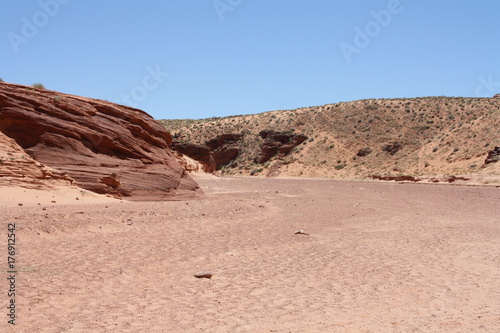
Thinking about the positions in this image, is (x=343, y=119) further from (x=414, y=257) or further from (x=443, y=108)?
(x=414, y=257)

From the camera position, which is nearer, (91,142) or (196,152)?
(91,142)

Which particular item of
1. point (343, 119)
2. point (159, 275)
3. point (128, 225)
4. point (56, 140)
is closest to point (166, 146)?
point (56, 140)

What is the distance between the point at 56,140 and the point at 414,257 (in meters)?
13.5

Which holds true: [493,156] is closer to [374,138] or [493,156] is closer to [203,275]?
[374,138]

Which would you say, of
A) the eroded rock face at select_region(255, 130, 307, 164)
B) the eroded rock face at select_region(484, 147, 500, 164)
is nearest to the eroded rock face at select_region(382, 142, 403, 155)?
the eroded rock face at select_region(255, 130, 307, 164)

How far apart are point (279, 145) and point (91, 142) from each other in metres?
52.7

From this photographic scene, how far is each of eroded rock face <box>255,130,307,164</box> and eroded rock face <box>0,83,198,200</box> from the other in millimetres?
48973

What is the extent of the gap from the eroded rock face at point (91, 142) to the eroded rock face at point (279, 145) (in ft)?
161

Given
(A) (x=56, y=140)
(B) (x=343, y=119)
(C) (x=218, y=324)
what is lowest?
(C) (x=218, y=324)

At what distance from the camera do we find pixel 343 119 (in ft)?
242

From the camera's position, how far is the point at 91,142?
17.8 metres

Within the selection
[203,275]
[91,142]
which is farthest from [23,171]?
[203,275]

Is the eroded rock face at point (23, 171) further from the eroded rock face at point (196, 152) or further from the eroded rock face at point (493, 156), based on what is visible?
the eroded rock face at point (493, 156)

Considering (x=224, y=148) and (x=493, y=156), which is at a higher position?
(x=224, y=148)
